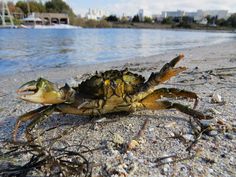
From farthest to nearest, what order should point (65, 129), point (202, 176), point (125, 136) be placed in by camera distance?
1. point (65, 129)
2. point (125, 136)
3. point (202, 176)

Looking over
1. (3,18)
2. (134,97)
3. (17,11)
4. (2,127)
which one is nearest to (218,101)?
(134,97)

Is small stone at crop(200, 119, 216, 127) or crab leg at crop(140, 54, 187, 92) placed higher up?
crab leg at crop(140, 54, 187, 92)

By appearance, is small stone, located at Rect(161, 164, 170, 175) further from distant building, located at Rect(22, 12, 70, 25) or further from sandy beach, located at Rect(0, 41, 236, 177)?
distant building, located at Rect(22, 12, 70, 25)

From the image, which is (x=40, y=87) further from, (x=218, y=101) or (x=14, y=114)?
(x=218, y=101)

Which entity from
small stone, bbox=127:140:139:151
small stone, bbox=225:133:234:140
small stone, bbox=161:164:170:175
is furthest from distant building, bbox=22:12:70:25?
small stone, bbox=161:164:170:175

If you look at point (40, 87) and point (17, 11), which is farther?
point (17, 11)

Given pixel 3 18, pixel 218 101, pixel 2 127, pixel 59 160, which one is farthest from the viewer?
pixel 3 18

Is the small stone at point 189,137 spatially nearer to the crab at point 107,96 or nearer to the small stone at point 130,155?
the crab at point 107,96
